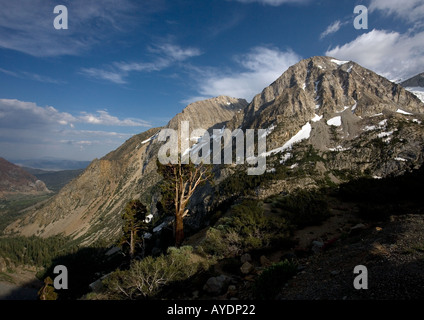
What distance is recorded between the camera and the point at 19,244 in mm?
161375

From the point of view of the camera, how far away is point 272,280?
739 centimetres

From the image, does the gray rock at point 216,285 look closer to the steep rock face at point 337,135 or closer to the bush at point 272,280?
the bush at point 272,280

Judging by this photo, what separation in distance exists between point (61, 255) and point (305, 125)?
16367 centimetres

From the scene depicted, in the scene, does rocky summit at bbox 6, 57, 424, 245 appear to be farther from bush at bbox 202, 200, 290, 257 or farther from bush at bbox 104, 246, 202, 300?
bush at bbox 104, 246, 202, 300

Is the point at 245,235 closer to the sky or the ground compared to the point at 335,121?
closer to the ground

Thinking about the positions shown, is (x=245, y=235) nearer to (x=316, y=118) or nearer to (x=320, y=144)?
(x=320, y=144)

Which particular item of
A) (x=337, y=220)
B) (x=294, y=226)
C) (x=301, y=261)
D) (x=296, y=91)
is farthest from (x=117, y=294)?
(x=296, y=91)

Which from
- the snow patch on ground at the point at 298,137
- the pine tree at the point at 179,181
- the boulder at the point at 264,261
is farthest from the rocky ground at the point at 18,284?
the snow patch on ground at the point at 298,137

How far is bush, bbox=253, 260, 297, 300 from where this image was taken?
23.0 ft

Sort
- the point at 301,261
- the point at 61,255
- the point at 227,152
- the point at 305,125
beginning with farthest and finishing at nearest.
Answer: the point at 61,255 → the point at 227,152 → the point at 305,125 → the point at 301,261

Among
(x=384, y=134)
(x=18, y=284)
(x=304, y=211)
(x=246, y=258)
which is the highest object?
(x=384, y=134)

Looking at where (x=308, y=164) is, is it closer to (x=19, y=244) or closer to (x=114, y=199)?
(x=114, y=199)

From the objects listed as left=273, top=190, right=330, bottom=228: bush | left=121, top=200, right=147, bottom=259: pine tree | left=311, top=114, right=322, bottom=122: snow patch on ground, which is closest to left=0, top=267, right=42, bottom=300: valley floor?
left=121, top=200, right=147, bottom=259: pine tree

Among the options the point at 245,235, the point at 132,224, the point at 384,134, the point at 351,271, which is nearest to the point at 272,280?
the point at 351,271
